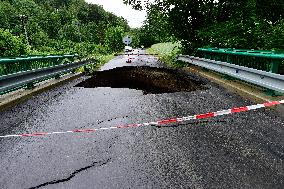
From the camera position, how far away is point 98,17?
16688 centimetres

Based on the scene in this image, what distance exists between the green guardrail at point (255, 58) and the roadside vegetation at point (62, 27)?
4346 centimetres

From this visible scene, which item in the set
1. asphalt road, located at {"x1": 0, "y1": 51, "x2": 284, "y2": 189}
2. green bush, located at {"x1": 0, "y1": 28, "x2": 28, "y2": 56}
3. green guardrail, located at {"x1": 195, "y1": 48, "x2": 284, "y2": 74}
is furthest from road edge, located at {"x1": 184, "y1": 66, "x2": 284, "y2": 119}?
green bush, located at {"x1": 0, "y1": 28, "x2": 28, "y2": 56}

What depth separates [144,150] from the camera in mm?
4426

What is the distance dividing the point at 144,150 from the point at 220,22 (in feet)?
48.7

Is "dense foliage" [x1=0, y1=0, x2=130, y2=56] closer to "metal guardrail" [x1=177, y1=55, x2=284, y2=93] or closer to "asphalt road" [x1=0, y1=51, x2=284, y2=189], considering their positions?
"metal guardrail" [x1=177, y1=55, x2=284, y2=93]

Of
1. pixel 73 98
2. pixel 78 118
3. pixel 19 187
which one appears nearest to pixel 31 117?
pixel 78 118

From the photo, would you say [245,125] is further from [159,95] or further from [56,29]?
[56,29]

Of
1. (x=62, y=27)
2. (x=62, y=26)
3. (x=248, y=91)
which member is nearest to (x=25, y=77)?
(x=248, y=91)

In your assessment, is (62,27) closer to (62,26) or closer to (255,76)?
(62,26)

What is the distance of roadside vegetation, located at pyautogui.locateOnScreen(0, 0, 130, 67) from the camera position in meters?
80.2

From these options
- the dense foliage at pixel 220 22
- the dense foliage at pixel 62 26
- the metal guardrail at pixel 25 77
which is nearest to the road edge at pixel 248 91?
the dense foliage at pixel 220 22

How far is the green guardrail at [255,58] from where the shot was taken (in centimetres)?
715

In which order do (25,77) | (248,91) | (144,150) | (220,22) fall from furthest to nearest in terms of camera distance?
(220,22)
(25,77)
(248,91)
(144,150)

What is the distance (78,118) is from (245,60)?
792 centimetres
